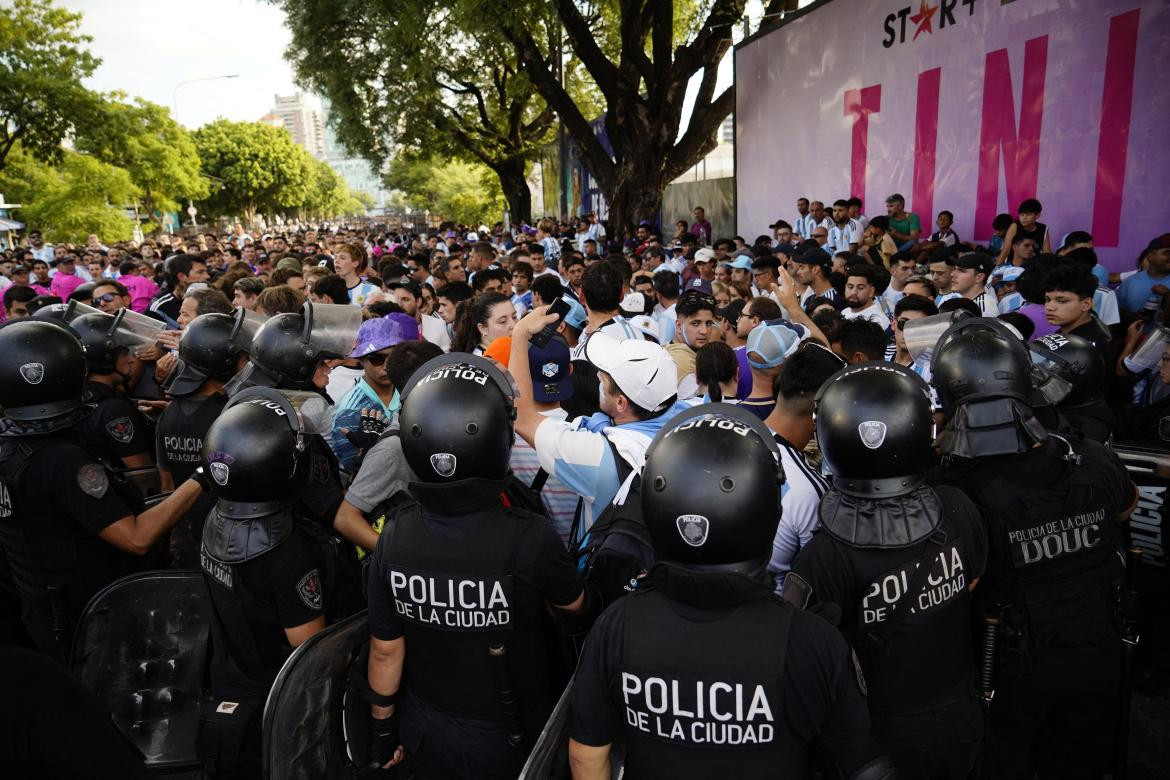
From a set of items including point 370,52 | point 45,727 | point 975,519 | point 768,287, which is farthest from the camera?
point 370,52

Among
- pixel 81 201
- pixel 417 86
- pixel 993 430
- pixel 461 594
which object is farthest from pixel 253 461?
pixel 81 201

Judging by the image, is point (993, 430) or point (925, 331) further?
point (925, 331)

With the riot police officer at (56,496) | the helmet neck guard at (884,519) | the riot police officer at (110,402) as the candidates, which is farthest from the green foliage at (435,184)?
the helmet neck guard at (884,519)

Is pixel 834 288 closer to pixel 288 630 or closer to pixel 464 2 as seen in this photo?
pixel 288 630

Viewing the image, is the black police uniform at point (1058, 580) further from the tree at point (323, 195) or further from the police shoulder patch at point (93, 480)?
the tree at point (323, 195)

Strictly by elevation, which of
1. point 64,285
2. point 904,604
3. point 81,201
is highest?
point 81,201

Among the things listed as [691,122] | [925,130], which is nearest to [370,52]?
[691,122]

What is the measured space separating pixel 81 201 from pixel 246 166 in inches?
1436

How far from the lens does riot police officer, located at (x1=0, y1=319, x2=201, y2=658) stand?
9.81ft

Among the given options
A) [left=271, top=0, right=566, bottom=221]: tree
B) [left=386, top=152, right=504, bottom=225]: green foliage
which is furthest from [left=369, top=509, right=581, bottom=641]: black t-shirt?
[left=386, top=152, right=504, bottom=225]: green foliage

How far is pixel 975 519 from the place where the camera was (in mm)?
2418

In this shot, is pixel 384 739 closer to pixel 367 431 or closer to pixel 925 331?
pixel 367 431

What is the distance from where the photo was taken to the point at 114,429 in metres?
4.02

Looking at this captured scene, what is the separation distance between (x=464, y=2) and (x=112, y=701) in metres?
13.2
